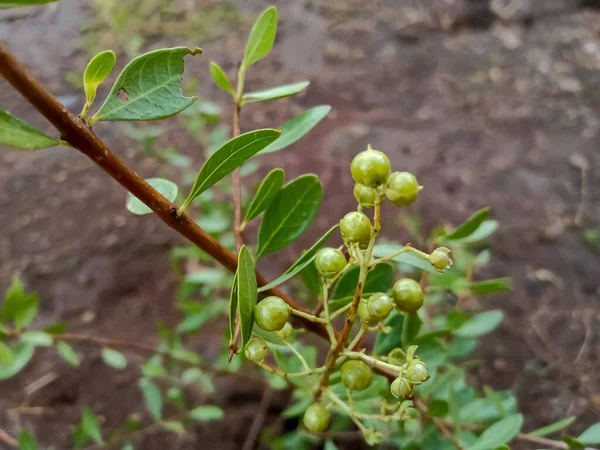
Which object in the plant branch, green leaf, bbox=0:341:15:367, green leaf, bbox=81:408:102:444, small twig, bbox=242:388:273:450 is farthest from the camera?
small twig, bbox=242:388:273:450

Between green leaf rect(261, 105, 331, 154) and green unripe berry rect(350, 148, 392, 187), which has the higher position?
green unripe berry rect(350, 148, 392, 187)

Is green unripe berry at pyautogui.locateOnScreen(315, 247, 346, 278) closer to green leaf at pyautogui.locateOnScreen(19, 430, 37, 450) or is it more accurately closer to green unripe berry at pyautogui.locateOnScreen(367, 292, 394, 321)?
green unripe berry at pyautogui.locateOnScreen(367, 292, 394, 321)

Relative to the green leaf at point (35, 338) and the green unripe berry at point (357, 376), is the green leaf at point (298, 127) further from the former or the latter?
the green leaf at point (35, 338)

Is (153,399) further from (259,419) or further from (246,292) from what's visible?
(246,292)

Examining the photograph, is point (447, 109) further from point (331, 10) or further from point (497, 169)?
point (331, 10)

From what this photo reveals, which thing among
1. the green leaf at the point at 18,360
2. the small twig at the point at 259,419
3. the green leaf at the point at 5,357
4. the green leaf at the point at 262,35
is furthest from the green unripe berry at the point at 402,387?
the small twig at the point at 259,419

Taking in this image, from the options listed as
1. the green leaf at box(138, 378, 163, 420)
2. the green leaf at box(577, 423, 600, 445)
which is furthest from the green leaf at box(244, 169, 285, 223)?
the green leaf at box(138, 378, 163, 420)
